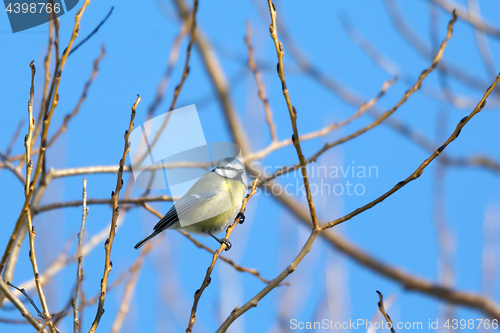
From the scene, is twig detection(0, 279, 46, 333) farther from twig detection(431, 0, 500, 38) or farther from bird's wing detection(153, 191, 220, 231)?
twig detection(431, 0, 500, 38)

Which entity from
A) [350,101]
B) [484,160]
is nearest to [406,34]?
[350,101]

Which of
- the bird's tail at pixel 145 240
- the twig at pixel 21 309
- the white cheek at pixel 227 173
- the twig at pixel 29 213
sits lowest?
the twig at pixel 21 309

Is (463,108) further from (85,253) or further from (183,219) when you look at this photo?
(85,253)

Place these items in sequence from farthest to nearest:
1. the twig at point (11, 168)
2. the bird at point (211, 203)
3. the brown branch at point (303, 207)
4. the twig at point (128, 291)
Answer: the brown branch at point (303, 207) → the bird at point (211, 203) → the twig at point (11, 168) → the twig at point (128, 291)

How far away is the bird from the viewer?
2895 millimetres

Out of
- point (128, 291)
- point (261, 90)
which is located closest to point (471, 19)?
point (261, 90)

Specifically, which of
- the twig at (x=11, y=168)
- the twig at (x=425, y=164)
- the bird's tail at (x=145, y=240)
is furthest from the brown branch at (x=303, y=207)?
the twig at (x=425, y=164)

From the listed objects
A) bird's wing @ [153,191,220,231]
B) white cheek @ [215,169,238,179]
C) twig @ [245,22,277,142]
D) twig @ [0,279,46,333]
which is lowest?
twig @ [0,279,46,333]

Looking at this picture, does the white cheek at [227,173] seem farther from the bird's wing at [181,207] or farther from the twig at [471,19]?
the twig at [471,19]

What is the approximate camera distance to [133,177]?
2.87 metres

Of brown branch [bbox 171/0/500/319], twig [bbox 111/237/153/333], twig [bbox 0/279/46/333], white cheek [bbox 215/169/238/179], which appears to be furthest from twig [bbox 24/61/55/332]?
brown branch [bbox 171/0/500/319]

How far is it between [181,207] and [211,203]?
9.2 inches

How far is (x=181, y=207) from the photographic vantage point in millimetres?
2895

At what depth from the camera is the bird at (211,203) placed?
9.50 ft
